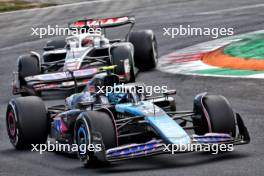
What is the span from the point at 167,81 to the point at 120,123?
23.0 feet

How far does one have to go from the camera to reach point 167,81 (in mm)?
19250

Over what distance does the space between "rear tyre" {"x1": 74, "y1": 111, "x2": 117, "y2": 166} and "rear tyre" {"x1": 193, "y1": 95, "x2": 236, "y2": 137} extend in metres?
1.25

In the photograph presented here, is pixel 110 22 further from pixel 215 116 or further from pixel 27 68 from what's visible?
pixel 215 116

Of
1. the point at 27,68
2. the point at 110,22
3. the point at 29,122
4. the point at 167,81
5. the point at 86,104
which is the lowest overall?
the point at 167,81

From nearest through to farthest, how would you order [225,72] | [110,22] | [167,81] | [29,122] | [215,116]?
1. [215,116]
2. [29,122]
3. [225,72]
4. [167,81]
5. [110,22]

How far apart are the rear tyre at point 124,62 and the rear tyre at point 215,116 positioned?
22.4ft

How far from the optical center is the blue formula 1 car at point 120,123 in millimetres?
11281

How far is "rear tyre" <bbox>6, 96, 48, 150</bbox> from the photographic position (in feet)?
42.9

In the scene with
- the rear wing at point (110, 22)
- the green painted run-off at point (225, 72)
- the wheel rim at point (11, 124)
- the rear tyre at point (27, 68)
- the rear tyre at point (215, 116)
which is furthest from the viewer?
the rear tyre at point (27, 68)

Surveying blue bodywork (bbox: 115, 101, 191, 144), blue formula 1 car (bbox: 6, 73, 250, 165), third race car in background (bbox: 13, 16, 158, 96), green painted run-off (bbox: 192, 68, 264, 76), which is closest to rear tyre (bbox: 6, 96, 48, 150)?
blue formula 1 car (bbox: 6, 73, 250, 165)

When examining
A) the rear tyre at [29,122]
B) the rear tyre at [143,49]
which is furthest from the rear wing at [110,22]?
the rear tyre at [29,122]

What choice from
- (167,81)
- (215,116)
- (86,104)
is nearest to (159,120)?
(215,116)

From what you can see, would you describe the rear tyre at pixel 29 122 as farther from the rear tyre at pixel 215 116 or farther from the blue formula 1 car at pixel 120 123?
the rear tyre at pixel 215 116

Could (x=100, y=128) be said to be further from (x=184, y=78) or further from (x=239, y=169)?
(x=184, y=78)
